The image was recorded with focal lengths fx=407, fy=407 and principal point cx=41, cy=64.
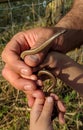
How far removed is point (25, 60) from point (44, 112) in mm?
261

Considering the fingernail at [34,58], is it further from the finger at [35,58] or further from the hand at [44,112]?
the hand at [44,112]

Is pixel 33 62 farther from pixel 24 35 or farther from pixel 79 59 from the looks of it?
pixel 79 59

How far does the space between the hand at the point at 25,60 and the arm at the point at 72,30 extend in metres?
0.12

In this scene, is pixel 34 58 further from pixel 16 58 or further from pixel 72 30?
pixel 72 30

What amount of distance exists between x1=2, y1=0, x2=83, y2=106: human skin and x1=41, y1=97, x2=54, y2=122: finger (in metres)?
0.05

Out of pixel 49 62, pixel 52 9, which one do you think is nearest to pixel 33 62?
pixel 49 62

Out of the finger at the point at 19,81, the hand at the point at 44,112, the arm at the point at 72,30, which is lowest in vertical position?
the hand at the point at 44,112

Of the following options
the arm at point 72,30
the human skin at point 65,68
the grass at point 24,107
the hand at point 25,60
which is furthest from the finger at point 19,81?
the grass at point 24,107

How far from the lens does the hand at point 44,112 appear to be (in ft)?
6.17

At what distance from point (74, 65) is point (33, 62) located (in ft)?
0.97

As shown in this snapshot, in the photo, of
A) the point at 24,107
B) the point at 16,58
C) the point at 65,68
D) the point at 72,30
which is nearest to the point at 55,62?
the point at 65,68

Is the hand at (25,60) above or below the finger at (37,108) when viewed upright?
above

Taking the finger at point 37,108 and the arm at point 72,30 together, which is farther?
the arm at point 72,30

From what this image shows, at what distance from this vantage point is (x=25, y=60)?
1928 mm
